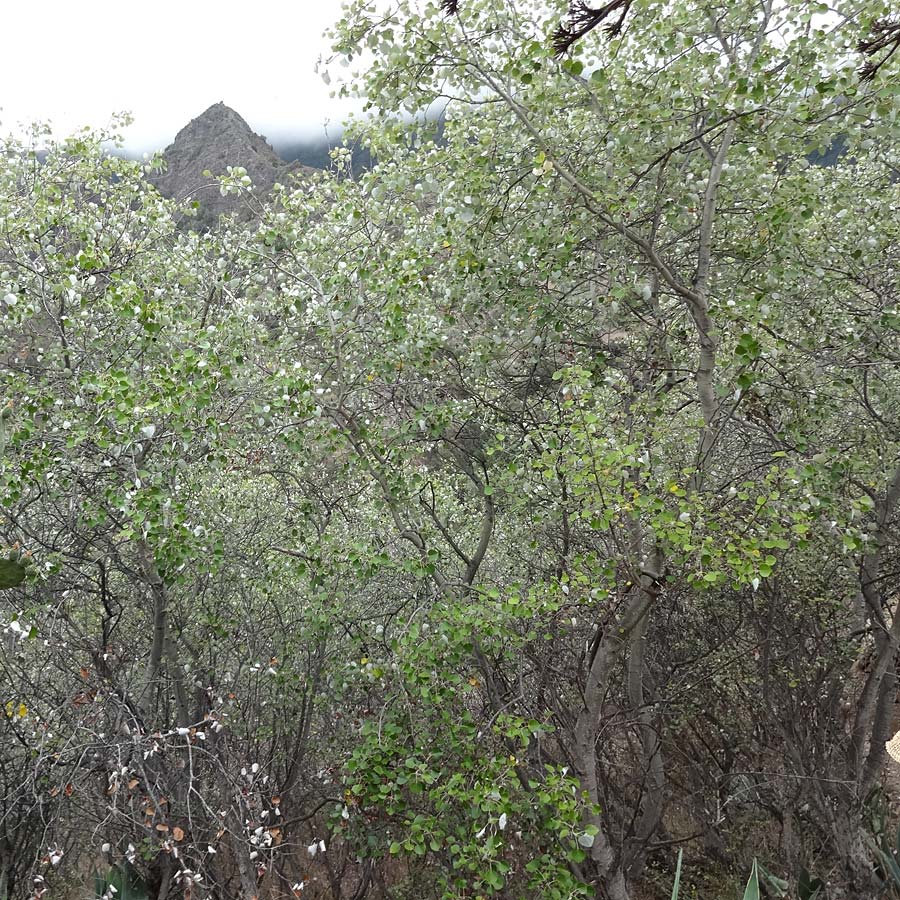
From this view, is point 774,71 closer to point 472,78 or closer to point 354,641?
point 472,78

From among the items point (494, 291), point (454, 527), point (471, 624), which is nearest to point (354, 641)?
point (471, 624)

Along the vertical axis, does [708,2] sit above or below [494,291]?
above

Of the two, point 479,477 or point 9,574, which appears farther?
point 479,477

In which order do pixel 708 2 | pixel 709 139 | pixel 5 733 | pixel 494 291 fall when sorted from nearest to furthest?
pixel 708 2 < pixel 709 139 < pixel 494 291 < pixel 5 733

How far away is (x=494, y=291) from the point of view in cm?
466

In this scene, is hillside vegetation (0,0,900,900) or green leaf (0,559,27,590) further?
hillside vegetation (0,0,900,900)

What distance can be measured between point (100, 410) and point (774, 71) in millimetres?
3968

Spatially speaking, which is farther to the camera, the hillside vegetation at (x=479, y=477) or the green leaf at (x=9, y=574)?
the hillside vegetation at (x=479, y=477)

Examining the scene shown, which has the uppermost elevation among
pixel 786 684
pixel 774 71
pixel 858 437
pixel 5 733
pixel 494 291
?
pixel 774 71

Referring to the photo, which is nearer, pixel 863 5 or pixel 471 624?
pixel 863 5

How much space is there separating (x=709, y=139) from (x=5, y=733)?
6.50m

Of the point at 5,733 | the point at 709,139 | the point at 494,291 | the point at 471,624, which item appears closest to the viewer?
the point at 471,624

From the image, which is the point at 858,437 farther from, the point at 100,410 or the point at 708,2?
the point at 100,410

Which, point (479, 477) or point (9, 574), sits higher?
point (479, 477)
